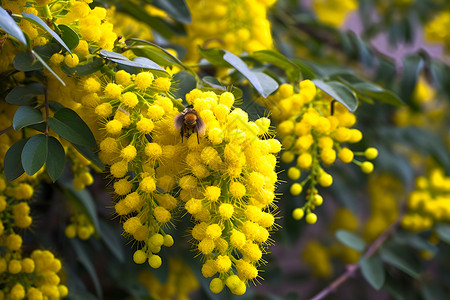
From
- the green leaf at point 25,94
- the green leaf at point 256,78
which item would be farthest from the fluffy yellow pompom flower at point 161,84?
the green leaf at point 25,94

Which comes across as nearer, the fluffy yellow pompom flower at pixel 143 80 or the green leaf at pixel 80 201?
the fluffy yellow pompom flower at pixel 143 80

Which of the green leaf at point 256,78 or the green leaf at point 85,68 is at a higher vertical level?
the green leaf at point 85,68

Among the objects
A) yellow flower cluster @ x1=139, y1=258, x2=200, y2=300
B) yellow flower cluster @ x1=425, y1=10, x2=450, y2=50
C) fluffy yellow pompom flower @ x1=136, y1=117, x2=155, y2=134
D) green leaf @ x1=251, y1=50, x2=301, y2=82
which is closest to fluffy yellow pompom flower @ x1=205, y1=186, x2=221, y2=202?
fluffy yellow pompom flower @ x1=136, y1=117, x2=155, y2=134

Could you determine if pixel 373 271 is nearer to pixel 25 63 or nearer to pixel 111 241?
pixel 111 241

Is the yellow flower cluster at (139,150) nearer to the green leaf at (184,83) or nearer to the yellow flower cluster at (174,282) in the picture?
the green leaf at (184,83)

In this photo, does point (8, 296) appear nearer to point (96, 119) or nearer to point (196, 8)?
point (96, 119)

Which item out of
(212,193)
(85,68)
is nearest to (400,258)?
(212,193)

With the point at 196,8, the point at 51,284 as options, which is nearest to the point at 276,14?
the point at 196,8
